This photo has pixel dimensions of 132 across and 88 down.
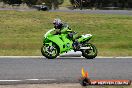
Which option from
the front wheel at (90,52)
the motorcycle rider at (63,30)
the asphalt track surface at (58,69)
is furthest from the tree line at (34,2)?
the asphalt track surface at (58,69)

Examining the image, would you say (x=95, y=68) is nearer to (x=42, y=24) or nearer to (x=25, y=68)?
(x=25, y=68)

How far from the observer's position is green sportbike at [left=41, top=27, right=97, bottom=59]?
610 inches

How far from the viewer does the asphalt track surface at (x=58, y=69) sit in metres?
11.0

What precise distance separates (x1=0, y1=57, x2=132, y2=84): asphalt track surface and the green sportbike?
11.5 inches

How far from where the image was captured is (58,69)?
1273 centimetres

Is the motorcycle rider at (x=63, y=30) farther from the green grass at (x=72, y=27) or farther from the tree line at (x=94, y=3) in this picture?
the tree line at (x=94, y=3)

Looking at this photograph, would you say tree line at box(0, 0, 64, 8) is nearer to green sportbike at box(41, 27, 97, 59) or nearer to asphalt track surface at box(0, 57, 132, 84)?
green sportbike at box(41, 27, 97, 59)

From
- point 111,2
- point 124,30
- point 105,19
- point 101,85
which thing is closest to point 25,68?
point 101,85

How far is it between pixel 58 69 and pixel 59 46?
2.88 metres

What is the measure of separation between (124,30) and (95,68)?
18224 mm

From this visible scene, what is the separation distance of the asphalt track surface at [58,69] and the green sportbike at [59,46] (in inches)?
11.5

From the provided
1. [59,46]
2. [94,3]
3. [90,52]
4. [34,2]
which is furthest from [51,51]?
[34,2]

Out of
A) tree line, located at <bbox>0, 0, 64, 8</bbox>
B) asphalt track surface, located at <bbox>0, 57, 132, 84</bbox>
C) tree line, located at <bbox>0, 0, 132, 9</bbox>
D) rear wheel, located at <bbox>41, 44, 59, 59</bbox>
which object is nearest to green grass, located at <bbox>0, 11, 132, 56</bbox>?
rear wheel, located at <bbox>41, 44, 59, 59</bbox>

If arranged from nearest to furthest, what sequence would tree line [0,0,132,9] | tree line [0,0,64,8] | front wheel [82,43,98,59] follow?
front wheel [82,43,98,59]
tree line [0,0,132,9]
tree line [0,0,64,8]
